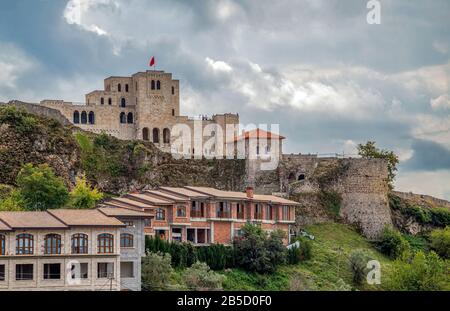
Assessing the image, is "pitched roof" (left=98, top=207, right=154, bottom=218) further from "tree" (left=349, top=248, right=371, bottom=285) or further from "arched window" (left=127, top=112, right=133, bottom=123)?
"arched window" (left=127, top=112, right=133, bottom=123)

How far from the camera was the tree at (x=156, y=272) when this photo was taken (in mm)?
64688

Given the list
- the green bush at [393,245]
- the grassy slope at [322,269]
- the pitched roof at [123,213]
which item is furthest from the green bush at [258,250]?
the green bush at [393,245]

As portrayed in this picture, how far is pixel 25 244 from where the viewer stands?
61625 millimetres

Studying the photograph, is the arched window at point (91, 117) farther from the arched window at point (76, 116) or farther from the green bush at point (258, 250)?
the green bush at point (258, 250)

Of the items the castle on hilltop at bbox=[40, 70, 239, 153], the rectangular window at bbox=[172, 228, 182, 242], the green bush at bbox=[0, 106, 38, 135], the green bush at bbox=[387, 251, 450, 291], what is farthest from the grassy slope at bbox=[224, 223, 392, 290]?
the green bush at bbox=[0, 106, 38, 135]

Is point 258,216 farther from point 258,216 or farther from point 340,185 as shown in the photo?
point 340,185

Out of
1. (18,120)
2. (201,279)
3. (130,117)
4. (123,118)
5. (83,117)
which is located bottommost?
(201,279)

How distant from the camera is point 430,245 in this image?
316ft

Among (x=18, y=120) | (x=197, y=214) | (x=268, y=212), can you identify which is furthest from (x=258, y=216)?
(x=18, y=120)

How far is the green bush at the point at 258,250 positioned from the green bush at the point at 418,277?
25.8 ft

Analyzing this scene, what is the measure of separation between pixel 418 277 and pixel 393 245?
15.7 m

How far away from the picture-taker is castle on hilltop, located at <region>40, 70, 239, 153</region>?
10400cm

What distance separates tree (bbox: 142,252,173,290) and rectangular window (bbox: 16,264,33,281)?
275 inches
